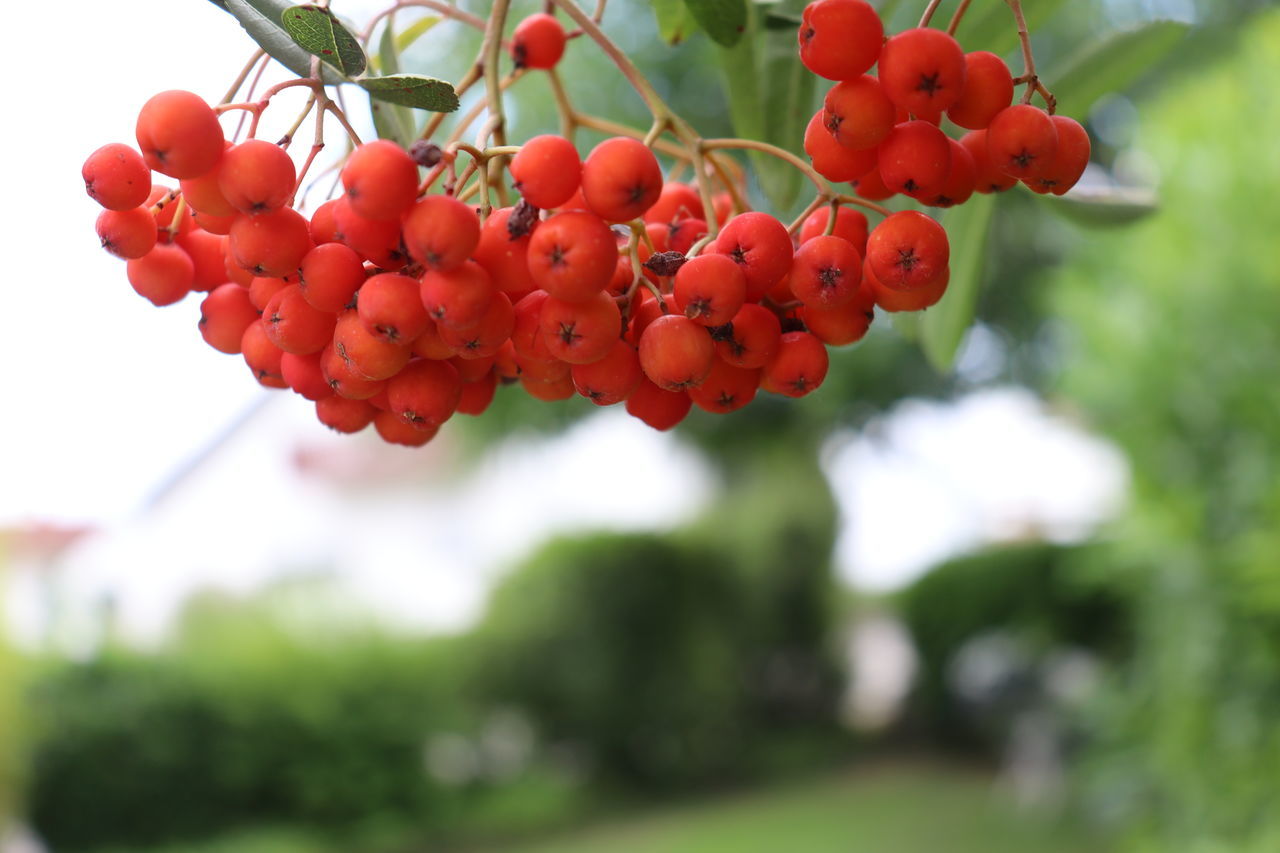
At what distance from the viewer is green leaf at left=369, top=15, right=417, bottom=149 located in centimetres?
59

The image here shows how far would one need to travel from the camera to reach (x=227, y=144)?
19.2 inches

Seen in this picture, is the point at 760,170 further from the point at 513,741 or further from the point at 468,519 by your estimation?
the point at 468,519

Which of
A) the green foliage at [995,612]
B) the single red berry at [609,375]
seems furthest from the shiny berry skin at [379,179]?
the green foliage at [995,612]

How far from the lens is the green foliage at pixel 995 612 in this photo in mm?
6734

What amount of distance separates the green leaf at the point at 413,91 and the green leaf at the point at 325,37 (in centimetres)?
1

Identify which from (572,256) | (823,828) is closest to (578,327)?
(572,256)

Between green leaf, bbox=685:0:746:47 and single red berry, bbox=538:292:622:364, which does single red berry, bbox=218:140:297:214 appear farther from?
green leaf, bbox=685:0:746:47

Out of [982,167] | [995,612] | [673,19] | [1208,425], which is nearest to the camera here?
[982,167]

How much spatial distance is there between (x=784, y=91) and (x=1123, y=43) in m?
0.32

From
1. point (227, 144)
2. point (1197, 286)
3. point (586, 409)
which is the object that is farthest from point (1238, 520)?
point (586, 409)

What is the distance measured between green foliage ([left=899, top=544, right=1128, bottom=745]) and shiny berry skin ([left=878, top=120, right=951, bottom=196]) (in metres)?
6.27

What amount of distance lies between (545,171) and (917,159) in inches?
6.7

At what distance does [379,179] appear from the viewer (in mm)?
434

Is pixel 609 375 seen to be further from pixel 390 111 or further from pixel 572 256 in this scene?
pixel 390 111
